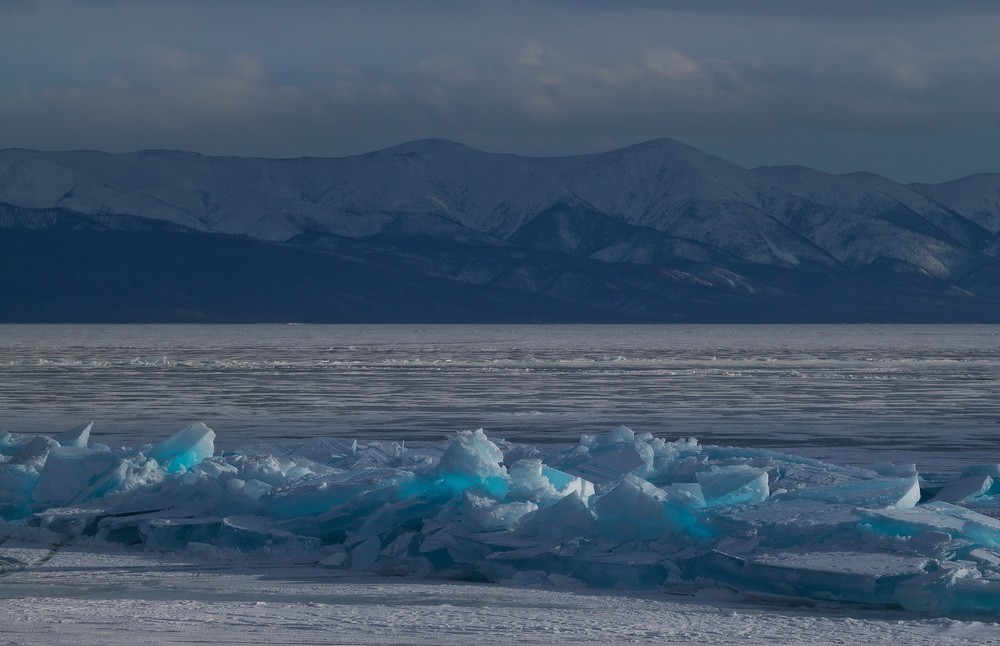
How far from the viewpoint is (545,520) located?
356 inches

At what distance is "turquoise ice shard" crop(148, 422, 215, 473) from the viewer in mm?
11883

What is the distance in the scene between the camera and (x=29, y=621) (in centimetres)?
728

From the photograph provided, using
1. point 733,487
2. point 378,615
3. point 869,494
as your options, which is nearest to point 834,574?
point 869,494

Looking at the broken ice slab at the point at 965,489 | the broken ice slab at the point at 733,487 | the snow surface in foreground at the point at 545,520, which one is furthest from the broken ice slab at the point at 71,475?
the broken ice slab at the point at 965,489

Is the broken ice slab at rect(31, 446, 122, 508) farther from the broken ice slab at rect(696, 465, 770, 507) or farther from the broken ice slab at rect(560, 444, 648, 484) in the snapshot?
the broken ice slab at rect(696, 465, 770, 507)

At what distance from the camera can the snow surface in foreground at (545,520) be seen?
8.16 meters

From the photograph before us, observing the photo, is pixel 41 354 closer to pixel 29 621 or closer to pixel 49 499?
pixel 49 499

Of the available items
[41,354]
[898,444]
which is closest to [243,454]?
[898,444]

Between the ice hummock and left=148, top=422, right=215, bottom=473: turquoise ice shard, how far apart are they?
2 cm

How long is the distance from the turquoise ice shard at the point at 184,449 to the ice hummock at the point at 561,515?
17mm

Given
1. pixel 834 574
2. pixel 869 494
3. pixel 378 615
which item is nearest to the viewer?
pixel 378 615

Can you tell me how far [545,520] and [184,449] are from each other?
13.6 ft

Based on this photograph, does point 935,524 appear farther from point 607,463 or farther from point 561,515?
point 607,463

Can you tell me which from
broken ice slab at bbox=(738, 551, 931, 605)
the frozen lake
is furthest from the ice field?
the frozen lake
